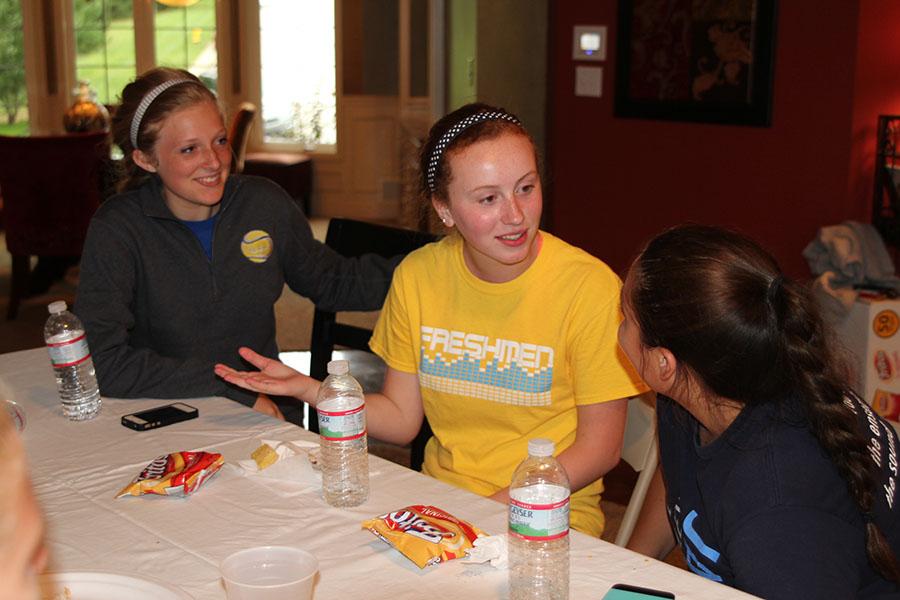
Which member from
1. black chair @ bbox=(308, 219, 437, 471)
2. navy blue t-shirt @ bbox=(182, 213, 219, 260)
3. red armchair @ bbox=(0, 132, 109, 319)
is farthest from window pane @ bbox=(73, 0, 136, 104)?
navy blue t-shirt @ bbox=(182, 213, 219, 260)

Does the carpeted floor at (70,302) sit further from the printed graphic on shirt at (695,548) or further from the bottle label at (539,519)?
the bottle label at (539,519)

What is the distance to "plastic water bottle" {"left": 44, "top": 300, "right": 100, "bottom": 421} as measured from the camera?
2.03m

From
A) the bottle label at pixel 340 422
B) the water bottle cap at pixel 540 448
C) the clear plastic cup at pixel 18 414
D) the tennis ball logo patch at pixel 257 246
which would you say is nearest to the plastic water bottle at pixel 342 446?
the bottle label at pixel 340 422

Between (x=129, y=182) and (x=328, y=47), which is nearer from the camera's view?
(x=129, y=182)

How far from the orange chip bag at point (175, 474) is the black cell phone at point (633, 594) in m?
0.72

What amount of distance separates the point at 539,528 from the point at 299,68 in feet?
24.3

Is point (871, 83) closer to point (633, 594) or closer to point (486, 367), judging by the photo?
point (486, 367)

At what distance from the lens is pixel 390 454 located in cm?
367

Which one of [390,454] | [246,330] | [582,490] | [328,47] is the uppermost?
[328,47]

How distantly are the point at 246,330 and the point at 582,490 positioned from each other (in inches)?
36.8

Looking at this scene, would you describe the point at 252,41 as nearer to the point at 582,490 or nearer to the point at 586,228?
the point at 586,228

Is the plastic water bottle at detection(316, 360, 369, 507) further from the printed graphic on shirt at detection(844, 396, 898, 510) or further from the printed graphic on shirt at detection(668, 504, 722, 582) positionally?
the printed graphic on shirt at detection(844, 396, 898, 510)

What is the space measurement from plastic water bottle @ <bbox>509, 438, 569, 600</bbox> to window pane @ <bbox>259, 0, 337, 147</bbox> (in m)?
7.08

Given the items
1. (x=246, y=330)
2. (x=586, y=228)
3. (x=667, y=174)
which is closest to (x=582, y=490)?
(x=246, y=330)
